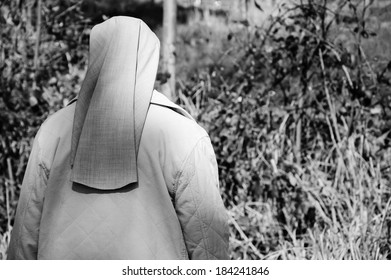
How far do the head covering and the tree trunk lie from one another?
3.06 m

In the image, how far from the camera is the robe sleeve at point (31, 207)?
7.89ft

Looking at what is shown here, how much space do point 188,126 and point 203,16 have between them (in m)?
5.97

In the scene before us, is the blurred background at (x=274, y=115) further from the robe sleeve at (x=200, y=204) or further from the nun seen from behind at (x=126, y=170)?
the nun seen from behind at (x=126, y=170)

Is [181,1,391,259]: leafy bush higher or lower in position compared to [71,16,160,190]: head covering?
lower

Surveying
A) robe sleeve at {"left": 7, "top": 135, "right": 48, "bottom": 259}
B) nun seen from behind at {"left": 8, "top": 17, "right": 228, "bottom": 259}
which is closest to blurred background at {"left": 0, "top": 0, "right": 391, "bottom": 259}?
nun seen from behind at {"left": 8, "top": 17, "right": 228, "bottom": 259}

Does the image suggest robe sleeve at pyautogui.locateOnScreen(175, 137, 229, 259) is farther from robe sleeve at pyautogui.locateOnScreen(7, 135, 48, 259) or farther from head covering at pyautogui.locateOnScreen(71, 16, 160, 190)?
robe sleeve at pyautogui.locateOnScreen(7, 135, 48, 259)

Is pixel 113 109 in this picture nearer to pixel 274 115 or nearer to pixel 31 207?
pixel 31 207

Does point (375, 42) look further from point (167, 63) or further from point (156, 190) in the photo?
point (156, 190)

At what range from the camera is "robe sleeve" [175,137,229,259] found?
7.57ft

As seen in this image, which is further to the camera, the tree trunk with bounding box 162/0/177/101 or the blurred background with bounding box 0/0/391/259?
the tree trunk with bounding box 162/0/177/101

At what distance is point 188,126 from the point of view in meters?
2.34

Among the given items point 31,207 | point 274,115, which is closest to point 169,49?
point 274,115

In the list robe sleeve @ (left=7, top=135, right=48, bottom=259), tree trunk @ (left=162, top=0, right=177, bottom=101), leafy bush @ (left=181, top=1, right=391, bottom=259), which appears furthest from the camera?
tree trunk @ (left=162, top=0, right=177, bottom=101)
